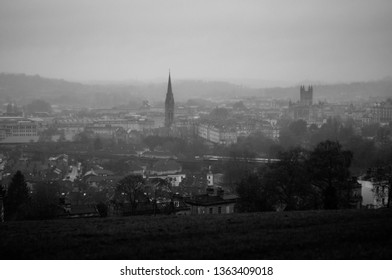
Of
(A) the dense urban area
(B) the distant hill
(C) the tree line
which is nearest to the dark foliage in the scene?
(A) the dense urban area

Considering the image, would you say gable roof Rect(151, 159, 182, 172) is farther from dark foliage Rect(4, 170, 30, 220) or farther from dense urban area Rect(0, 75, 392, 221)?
dark foliage Rect(4, 170, 30, 220)

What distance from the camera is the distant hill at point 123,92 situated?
104 meters

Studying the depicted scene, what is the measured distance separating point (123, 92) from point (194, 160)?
89.5m

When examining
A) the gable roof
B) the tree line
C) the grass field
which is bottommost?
the gable roof

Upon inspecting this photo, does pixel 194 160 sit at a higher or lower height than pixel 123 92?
lower

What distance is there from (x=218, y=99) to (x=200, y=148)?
76.7m

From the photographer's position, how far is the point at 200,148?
52.9 meters

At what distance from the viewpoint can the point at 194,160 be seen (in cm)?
4528

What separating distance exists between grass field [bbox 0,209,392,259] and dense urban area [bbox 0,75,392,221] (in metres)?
5.38

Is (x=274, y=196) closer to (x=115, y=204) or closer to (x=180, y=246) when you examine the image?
(x=115, y=204)

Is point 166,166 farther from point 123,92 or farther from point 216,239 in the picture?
point 123,92

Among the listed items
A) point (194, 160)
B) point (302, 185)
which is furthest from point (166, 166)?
point (302, 185)

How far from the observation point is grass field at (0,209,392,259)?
6918 mm

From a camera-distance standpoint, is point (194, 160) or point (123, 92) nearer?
point (194, 160)
